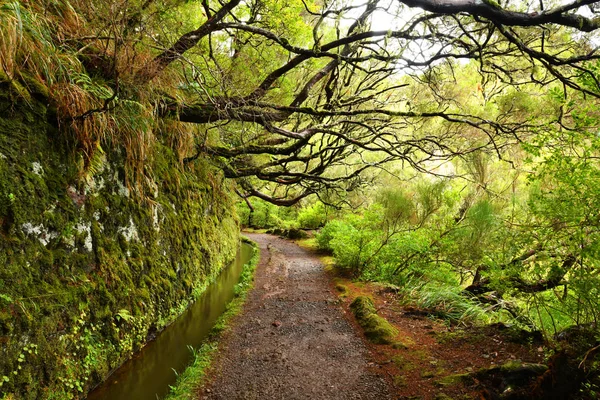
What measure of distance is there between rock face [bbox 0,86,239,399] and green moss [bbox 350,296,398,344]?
3.46 metres

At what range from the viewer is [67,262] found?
3371mm

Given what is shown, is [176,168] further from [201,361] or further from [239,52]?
[201,361]

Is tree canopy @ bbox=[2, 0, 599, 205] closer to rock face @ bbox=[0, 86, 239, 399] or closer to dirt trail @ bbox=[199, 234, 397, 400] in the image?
rock face @ bbox=[0, 86, 239, 399]

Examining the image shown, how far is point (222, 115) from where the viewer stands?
4.86m

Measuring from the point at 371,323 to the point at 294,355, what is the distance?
1446 mm

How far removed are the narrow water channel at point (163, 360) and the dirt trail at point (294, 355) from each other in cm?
62

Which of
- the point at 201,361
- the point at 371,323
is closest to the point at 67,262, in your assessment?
the point at 201,361

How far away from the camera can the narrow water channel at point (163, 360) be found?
3.69 m

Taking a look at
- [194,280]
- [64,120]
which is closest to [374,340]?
[194,280]

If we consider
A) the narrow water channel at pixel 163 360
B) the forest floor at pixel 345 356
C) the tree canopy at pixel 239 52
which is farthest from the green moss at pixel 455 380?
the narrow water channel at pixel 163 360

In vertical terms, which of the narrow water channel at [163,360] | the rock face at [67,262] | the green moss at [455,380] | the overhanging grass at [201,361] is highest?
the rock face at [67,262]

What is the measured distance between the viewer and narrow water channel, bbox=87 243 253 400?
3.69 m

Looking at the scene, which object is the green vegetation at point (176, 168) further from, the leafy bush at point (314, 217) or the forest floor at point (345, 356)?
the leafy bush at point (314, 217)

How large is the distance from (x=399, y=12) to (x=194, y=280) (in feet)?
20.9
